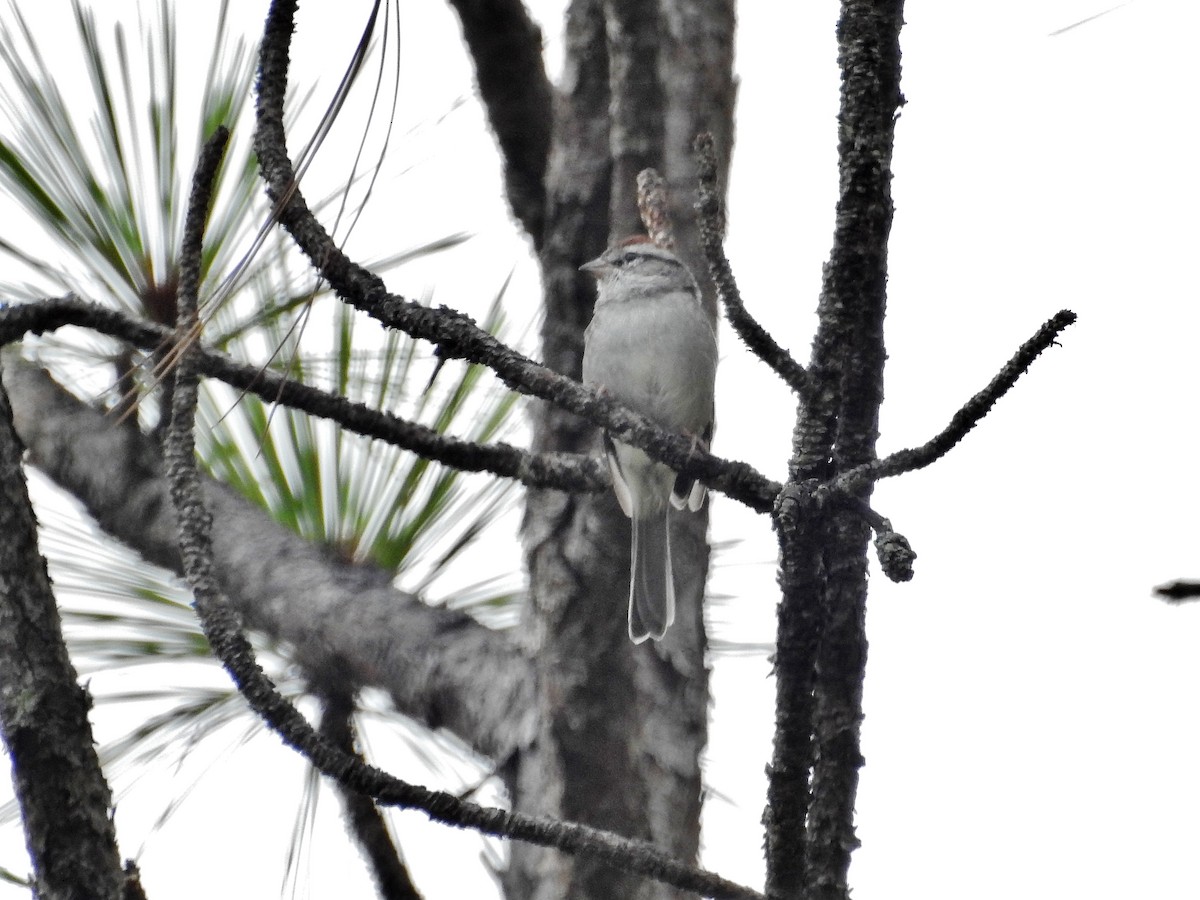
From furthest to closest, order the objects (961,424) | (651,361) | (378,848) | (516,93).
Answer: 1. (651,361)
2. (516,93)
3. (378,848)
4. (961,424)

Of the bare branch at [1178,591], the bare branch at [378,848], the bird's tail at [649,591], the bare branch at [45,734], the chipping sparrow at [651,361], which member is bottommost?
the bare branch at [378,848]

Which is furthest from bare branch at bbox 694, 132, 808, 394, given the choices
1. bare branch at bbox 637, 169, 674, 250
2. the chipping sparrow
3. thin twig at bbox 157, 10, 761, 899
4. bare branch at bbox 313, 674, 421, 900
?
the chipping sparrow

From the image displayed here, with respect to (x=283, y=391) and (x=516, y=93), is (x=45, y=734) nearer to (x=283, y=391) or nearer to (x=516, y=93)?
(x=283, y=391)

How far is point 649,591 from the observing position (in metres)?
A: 2.55

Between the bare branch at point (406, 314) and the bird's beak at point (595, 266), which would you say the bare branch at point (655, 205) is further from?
the bare branch at point (406, 314)

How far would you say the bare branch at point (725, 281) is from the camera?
1.20 m

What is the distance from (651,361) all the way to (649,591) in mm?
1173

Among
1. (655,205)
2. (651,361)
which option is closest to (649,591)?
(655,205)

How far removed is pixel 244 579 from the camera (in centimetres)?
269

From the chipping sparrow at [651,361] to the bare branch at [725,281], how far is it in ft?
5.13

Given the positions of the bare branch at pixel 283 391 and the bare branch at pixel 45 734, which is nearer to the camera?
the bare branch at pixel 45 734

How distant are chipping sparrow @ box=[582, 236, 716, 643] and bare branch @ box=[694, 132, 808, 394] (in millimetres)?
1564

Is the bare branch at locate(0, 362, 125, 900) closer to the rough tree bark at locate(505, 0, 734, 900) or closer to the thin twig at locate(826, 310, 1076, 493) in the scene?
the thin twig at locate(826, 310, 1076, 493)

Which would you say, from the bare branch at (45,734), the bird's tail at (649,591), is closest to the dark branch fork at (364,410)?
the bare branch at (45,734)
